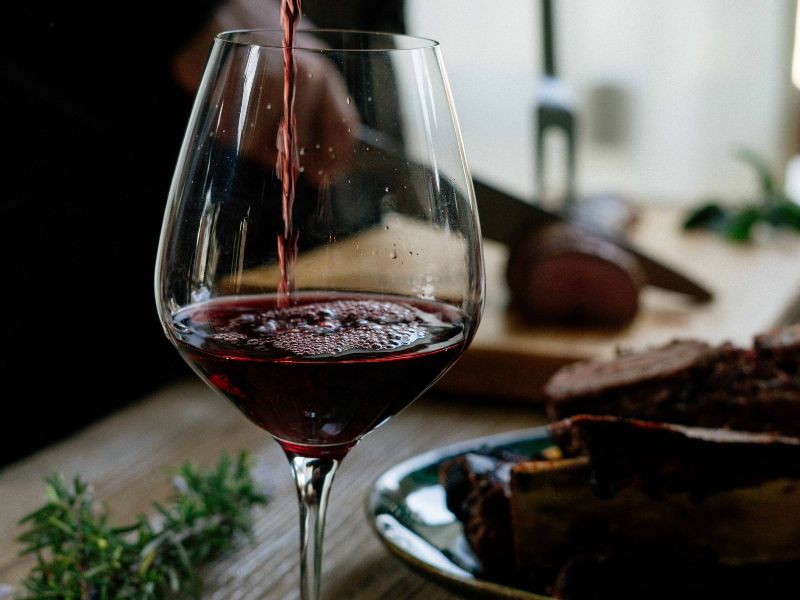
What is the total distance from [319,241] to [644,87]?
125 inches

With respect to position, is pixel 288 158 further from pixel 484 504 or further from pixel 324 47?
pixel 484 504

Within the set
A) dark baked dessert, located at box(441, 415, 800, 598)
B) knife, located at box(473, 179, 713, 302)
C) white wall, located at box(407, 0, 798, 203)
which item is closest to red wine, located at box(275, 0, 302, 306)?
dark baked dessert, located at box(441, 415, 800, 598)

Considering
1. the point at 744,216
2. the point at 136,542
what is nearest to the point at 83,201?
the point at 136,542

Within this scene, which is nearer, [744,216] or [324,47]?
[324,47]

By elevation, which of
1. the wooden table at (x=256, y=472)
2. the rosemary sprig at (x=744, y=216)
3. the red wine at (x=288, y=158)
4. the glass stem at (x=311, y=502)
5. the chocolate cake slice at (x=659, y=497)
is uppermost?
the red wine at (x=288, y=158)

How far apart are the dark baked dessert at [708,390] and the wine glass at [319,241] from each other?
25 centimetres

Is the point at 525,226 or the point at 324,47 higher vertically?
the point at 324,47

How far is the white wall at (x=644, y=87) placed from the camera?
10.1 feet

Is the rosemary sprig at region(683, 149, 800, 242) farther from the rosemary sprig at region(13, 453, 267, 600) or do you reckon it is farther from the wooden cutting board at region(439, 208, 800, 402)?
the rosemary sprig at region(13, 453, 267, 600)

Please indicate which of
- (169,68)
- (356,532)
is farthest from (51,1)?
(356,532)

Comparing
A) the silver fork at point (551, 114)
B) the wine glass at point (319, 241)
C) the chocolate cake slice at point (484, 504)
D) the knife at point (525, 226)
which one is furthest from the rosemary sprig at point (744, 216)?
the wine glass at point (319, 241)

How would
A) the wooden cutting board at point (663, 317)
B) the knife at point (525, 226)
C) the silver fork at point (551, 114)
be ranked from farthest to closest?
the silver fork at point (551, 114) < the knife at point (525, 226) < the wooden cutting board at point (663, 317)

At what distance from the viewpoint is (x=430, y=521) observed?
877 millimetres

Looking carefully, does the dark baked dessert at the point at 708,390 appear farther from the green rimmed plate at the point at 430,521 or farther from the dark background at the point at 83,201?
the dark background at the point at 83,201
